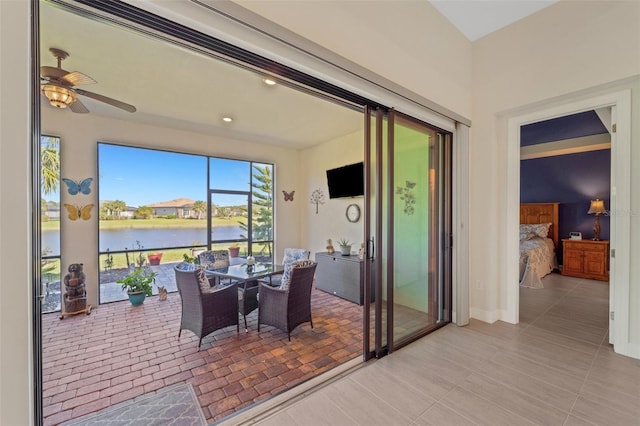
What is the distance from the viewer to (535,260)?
16.7 ft

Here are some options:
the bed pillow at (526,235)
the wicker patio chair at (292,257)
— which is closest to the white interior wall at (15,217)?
the wicker patio chair at (292,257)

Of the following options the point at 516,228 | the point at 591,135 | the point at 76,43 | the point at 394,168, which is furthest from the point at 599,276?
the point at 76,43

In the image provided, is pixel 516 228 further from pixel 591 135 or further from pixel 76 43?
pixel 76 43

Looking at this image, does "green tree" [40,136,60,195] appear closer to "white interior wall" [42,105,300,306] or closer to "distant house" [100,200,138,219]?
"white interior wall" [42,105,300,306]

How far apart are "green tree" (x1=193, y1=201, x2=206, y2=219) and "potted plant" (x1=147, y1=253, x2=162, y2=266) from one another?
1047mm

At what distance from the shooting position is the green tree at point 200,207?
545 cm

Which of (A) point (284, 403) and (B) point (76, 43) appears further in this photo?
(B) point (76, 43)

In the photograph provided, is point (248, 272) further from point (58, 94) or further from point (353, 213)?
point (58, 94)

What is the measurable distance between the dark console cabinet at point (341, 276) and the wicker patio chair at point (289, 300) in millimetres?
1281

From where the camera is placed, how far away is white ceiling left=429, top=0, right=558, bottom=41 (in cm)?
284

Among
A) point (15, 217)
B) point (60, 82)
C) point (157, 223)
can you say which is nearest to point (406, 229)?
point (15, 217)

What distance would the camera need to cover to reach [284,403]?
1957 mm

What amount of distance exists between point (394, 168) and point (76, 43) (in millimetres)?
3315

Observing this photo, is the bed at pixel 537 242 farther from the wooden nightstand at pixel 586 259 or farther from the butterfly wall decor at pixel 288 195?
the butterfly wall decor at pixel 288 195
